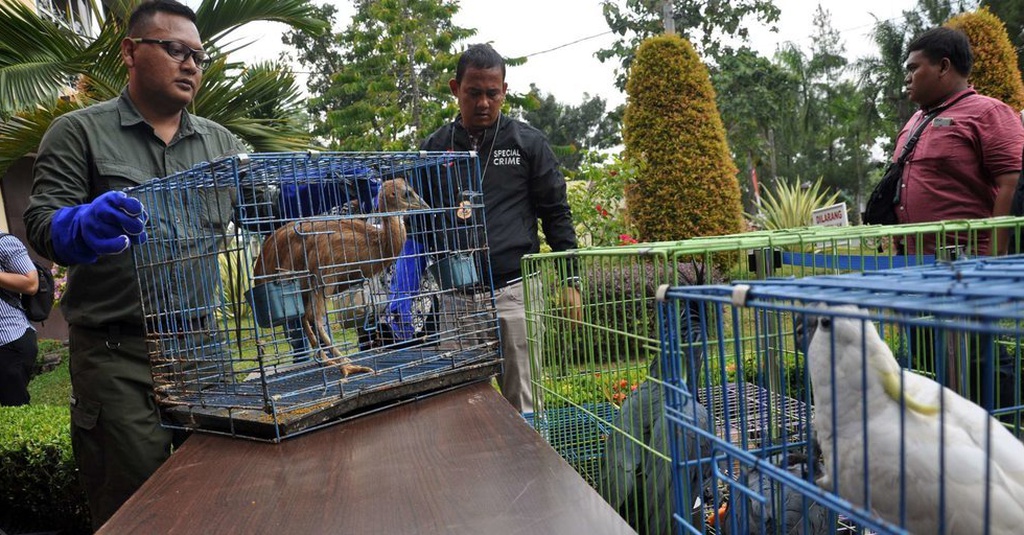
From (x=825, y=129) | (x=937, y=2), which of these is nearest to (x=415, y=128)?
(x=937, y=2)

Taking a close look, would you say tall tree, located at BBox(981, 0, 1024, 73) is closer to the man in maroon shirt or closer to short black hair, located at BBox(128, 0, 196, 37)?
the man in maroon shirt

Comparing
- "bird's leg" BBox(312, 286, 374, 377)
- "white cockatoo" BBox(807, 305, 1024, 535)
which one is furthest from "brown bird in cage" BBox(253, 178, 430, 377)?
"white cockatoo" BBox(807, 305, 1024, 535)

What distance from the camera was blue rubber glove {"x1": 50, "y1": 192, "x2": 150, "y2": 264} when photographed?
1.73m

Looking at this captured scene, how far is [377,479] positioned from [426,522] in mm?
265

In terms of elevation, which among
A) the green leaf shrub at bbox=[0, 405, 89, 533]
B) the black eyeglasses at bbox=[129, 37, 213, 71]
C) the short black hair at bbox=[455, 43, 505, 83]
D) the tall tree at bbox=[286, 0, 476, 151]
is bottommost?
the green leaf shrub at bbox=[0, 405, 89, 533]

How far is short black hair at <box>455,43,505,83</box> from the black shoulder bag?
202 centimetres

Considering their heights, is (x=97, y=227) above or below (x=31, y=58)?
below

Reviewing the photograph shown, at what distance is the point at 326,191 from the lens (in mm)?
2430

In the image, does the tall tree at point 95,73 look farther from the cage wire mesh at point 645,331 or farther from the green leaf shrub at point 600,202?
the cage wire mesh at point 645,331

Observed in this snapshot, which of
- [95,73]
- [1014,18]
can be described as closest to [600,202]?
[95,73]

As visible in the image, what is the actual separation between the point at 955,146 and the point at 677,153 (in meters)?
5.30

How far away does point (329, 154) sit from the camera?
78.3 inches

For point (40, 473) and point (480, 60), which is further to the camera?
point (40, 473)

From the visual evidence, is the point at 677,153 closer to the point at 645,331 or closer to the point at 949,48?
the point at 949,48
